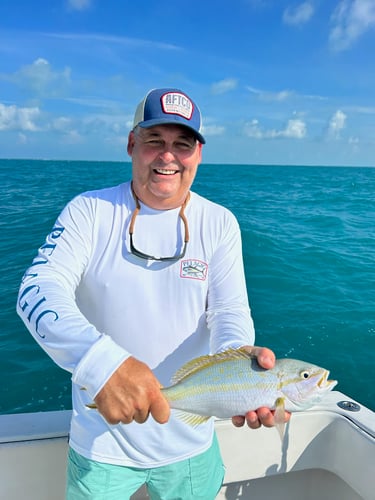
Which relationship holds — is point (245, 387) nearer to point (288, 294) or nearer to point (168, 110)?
point (168, 110)

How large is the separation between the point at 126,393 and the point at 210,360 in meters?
0.59

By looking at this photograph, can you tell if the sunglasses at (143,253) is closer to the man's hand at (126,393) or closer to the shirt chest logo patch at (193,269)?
the shirt chest logo patch at (193,269)

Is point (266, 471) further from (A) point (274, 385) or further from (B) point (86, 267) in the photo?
(B) point (86, 267)

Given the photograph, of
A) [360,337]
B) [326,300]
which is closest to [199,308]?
[360,337]

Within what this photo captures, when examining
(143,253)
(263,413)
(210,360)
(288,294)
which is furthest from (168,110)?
(288,294)

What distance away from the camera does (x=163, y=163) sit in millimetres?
2314

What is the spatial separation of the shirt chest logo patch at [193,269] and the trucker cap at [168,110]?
27.8 inches

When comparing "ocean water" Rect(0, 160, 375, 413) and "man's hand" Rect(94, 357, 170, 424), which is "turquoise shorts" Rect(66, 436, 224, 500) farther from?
"ocean water" Rect(0, 160, 375, 413)

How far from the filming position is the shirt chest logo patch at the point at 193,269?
2307 millimetres

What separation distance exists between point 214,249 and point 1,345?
18.6 feet

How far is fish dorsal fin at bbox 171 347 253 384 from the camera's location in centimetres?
199

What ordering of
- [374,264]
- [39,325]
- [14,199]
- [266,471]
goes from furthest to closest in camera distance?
[14,199], [374,264], [266,471], [39,325]

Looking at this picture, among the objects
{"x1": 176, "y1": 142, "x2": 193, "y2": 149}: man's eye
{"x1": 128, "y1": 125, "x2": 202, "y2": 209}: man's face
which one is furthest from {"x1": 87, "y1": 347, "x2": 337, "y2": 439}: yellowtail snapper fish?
{"x1": 176, "y1": 142, "x2": 193, "y2": 149}: man's eye

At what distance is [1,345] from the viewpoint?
682cm
